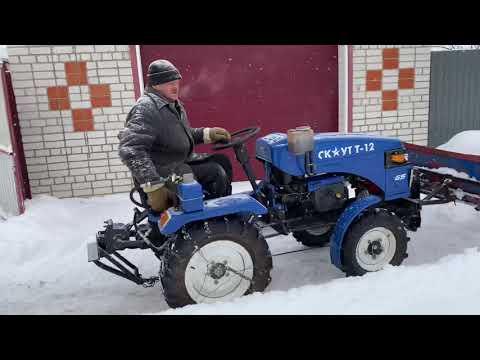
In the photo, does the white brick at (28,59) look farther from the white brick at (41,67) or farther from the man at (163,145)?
the man at (163,145)

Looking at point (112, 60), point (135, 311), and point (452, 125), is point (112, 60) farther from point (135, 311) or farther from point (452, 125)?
point (452, 125)

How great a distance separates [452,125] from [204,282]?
16.7 ft

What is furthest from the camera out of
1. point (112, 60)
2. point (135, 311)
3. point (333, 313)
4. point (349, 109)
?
point (349, 109)

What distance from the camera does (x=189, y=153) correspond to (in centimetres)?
307

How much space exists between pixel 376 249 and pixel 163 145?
157cm

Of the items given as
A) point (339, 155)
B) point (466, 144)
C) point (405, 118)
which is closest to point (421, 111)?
point (405, 118)

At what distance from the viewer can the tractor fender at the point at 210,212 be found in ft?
8.51

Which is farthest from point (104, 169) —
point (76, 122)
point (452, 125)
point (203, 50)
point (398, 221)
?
point (452, 125)

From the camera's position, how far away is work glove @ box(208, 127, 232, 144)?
10.5 feet

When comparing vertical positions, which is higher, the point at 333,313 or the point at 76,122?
the point at 76,122

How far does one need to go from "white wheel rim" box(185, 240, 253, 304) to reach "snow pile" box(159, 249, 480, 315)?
12 centimetres

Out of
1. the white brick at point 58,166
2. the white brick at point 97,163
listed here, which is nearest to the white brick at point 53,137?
the white brick at point 58,166

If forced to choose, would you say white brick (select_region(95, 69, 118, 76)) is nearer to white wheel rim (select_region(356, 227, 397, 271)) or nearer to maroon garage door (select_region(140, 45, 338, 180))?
maroon garage door (select_region(140, 45, 338, 180))

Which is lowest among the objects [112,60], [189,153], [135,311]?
[135,311]
